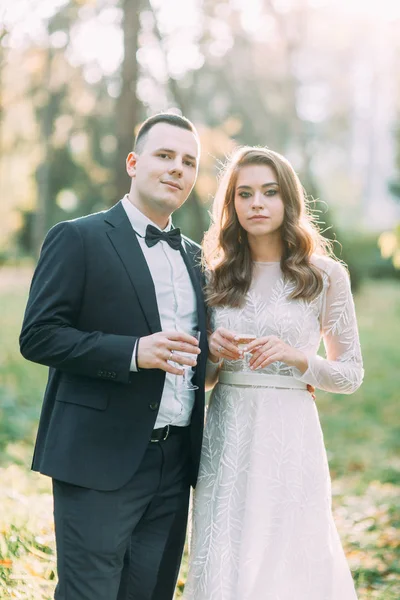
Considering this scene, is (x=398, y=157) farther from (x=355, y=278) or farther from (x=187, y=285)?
(x=187, y=285)

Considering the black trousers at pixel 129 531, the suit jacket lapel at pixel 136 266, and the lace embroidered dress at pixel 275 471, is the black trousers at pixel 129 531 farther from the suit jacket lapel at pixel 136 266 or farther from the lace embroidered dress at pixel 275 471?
the suit jacket lapel at pixel 136 266

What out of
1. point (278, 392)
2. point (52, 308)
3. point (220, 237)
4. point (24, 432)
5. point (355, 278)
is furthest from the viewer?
point (355, 278)

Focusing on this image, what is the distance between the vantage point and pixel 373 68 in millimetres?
54281

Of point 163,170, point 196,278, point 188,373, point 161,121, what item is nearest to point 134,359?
point 188,373

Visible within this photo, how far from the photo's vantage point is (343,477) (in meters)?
8.64

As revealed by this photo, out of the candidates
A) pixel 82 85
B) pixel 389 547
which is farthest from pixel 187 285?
pixel 82 85

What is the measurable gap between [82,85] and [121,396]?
17838mm

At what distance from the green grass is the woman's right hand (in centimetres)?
175

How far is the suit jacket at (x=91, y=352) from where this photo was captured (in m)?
3.24

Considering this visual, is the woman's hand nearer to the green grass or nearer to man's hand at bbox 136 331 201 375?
man's hand at bbox 136 331 201 375

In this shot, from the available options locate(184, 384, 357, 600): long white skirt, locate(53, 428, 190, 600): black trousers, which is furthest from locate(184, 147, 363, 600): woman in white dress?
locate(53, 428, 190, 600): black trousers

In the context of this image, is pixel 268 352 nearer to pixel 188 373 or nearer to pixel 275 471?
pixel 188 373

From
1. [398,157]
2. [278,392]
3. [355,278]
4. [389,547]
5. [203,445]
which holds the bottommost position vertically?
[389,547]

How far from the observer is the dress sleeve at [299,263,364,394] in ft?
12.4
